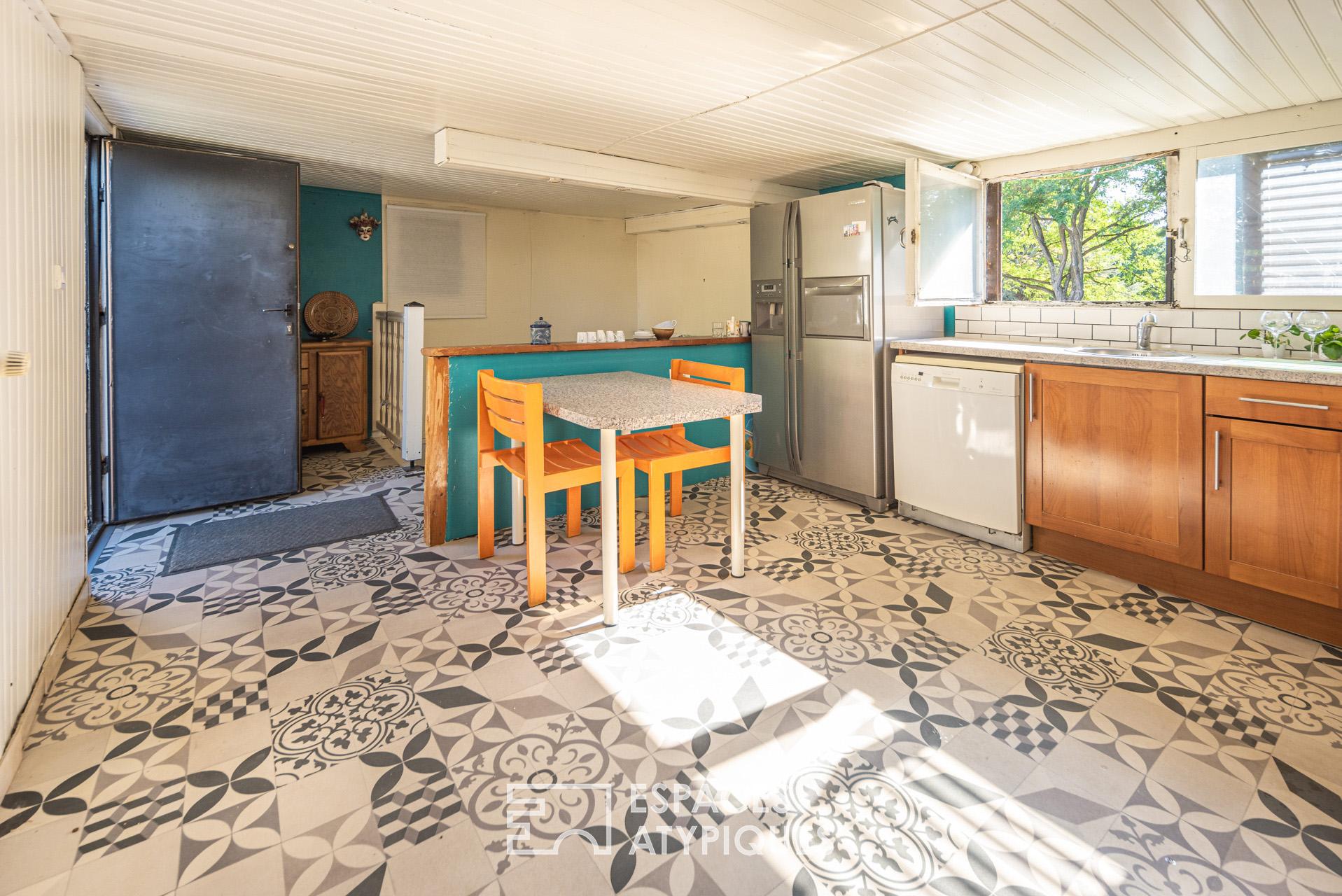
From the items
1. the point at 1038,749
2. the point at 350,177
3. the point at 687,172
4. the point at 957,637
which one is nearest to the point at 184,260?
the point at 350,177

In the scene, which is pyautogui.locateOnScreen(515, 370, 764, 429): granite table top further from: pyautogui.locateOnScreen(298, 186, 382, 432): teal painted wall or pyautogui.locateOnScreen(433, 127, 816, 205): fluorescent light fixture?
pyautogui.locateOnScreen(298, 186, 382, 432): teal painted wall

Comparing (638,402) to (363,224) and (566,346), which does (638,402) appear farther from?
(363,224)

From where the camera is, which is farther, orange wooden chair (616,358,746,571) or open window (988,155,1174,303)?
open window (988,155,1174,303)

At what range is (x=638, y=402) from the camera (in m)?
2.75

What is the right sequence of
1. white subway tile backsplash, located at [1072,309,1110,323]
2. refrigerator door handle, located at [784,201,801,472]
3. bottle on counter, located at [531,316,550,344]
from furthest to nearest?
refrigerator door handle, located at [784,201,801,472] → bottle on counter, located at [531,316,550,344] → white subway tile backsplash, located at [1072,309,1110,323]

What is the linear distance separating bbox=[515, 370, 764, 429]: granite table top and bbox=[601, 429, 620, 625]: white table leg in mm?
125

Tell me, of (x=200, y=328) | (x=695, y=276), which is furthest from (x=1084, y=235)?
(x=200, y=328)

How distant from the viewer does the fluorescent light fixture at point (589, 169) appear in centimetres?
374

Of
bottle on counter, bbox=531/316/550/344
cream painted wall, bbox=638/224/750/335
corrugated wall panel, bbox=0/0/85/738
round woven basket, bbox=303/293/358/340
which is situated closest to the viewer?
corrugated wall panel, bbox=0/0/85/738

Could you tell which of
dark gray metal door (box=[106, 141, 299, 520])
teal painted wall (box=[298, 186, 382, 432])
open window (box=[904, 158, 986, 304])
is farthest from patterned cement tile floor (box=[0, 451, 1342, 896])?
teal painted wall (box=[298, 186, 382, 432])

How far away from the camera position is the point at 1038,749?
1848 millimetres

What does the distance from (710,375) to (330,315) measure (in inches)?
155

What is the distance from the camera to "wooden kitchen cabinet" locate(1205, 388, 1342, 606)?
92.0 inches

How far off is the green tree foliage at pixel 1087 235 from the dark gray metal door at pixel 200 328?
448 cm
